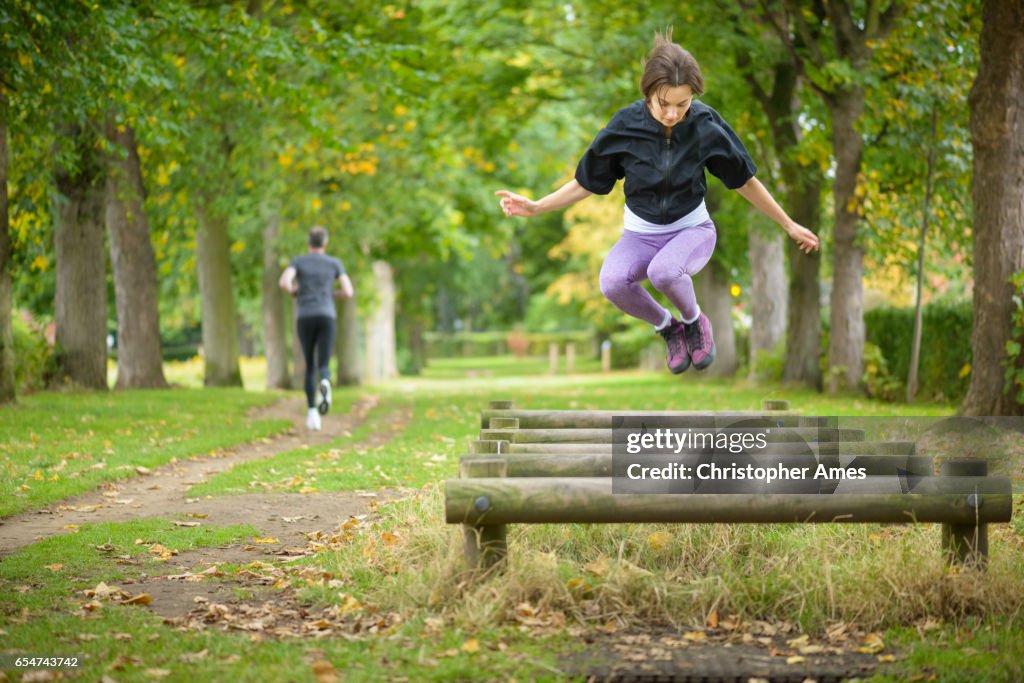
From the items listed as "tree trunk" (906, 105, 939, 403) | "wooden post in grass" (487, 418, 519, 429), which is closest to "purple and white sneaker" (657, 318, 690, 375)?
"wooden post in grass" (487, 418, 519, 429)

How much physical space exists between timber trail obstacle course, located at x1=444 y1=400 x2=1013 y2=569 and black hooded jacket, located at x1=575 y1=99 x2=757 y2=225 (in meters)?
1.28

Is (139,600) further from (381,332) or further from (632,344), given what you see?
(632,344)

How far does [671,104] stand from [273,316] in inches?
845

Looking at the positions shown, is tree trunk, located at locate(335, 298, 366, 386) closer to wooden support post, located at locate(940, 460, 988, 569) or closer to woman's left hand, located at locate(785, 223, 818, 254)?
woman's left hand, located at locate(785, 223, 818, 254)

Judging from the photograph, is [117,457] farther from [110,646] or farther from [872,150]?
[872,150]

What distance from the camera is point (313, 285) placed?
547 inches

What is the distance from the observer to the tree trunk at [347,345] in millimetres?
29609

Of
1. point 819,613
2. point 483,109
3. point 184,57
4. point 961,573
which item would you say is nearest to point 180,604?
point 819,613

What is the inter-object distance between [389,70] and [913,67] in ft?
26.2

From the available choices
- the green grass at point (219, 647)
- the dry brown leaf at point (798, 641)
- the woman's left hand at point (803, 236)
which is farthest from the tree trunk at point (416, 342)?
the dry brown leaf at point (798, 641)

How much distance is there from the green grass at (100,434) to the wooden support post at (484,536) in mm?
4222

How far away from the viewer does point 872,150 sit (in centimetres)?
1836

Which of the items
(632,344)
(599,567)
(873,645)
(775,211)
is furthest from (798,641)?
(632,344)

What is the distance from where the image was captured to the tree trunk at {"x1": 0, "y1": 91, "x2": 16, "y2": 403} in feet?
45.5
